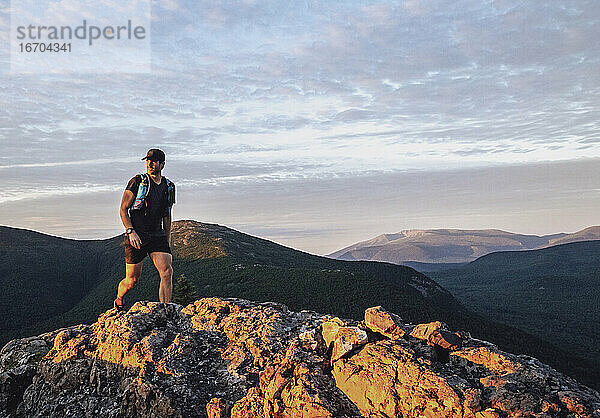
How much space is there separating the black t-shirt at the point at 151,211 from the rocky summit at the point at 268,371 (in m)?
2.27

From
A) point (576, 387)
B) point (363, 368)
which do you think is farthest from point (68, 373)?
point (576, 387)

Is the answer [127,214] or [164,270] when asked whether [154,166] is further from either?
[164,270]

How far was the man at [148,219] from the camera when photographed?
11664 millimetres

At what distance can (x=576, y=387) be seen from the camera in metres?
7.64

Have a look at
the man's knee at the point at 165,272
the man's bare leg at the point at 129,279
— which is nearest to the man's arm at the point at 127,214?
the man's bare leg at the point at 129,279

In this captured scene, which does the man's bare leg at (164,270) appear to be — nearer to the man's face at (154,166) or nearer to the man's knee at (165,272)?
the man's knee at (165,272)

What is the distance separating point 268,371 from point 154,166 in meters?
6.73

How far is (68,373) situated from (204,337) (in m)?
3.46

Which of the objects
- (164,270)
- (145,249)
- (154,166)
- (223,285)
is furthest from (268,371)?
(223,285)

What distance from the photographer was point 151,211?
12.1 meters

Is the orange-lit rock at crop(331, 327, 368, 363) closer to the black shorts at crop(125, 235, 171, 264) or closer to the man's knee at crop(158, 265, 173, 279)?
the man's knee at crop(158, 265, 173, 279)

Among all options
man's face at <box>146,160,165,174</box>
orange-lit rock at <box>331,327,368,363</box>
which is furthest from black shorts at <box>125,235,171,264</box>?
orange-lit rock at <box>331,327,368,363</box>

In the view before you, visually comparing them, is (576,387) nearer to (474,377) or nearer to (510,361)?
(510,361)

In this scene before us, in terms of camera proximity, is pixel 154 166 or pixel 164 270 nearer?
pixel 154 166
